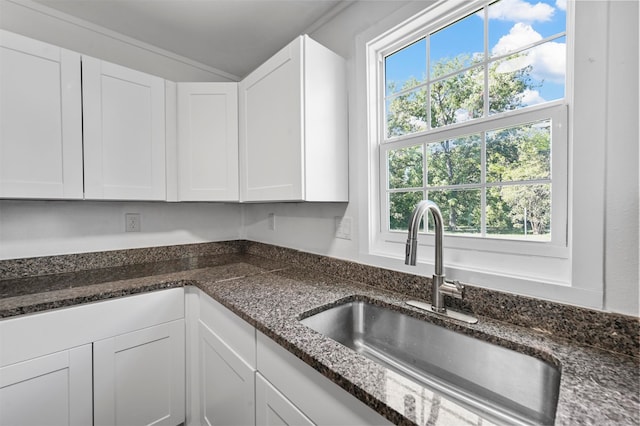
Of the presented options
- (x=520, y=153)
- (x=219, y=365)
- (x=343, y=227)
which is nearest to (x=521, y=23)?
(x=520, y=153)

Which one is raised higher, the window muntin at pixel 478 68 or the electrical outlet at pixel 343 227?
the window muntin at pixel 478 68

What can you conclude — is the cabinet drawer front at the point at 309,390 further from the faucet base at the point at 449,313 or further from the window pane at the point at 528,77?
the window pane at the point at 528,77

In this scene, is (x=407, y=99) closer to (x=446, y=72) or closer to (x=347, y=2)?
(x=446, y=72)

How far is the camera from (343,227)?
152 centimetres

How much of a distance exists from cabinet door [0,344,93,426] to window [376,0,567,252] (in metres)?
1.51

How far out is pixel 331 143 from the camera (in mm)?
1405

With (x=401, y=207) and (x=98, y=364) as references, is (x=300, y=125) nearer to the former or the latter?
(x=401, y=207)

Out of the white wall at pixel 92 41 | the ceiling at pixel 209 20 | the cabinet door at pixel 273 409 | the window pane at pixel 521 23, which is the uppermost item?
the ceiling at pixel 209 20

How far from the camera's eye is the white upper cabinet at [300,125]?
129 centimetres

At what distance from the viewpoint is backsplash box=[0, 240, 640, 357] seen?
0.73 meters

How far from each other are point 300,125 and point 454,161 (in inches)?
27.1

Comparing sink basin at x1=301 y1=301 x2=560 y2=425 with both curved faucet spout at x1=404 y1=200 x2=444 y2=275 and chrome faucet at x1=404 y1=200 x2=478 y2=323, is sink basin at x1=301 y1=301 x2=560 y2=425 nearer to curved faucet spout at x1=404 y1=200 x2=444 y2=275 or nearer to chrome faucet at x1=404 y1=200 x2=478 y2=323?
chrome faucet at x1=404 y1=200 x2=478 y2=323

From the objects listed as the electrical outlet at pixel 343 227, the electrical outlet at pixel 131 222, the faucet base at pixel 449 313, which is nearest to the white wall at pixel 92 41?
the electrical outlet at pixel 131 222

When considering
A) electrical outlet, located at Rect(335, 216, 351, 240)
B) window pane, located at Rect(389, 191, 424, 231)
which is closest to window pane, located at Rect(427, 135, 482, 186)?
window pane, located at Rect(389, 191, 424, 231)
